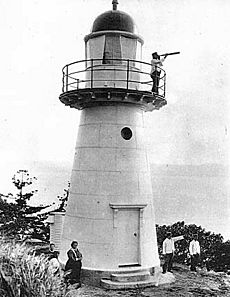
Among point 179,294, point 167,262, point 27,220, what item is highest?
point 27,220

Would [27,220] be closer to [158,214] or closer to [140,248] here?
[140,248]

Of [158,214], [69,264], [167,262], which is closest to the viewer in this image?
[69,264]

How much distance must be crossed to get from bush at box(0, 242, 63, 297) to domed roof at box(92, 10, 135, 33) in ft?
26.5

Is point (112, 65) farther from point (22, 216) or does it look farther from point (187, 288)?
point (22, 216)

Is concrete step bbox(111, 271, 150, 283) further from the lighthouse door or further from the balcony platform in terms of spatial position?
the balcony platform

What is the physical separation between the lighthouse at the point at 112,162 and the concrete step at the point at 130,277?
0.03 metres

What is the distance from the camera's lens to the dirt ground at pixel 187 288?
40.8ft

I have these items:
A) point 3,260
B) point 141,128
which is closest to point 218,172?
point 141,128

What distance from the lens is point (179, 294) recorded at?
41.3 ft

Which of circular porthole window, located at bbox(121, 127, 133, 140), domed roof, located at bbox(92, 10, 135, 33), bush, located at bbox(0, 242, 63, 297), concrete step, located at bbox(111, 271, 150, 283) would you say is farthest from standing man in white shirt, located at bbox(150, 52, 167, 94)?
bush, located at bbox(0, 242, 63, 297)

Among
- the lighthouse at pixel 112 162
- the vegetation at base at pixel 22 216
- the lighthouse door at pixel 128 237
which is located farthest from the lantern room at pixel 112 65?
the vegetation at base at pixel 22 216

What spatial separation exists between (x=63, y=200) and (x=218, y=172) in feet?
312

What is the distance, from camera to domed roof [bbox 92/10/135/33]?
1375 centimetres

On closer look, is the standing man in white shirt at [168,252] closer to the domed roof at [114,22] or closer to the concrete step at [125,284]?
the concrete step at [125,284]
